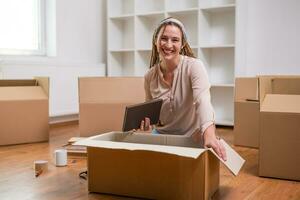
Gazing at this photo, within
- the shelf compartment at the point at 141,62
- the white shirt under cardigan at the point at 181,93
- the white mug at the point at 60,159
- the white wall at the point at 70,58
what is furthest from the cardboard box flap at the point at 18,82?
the shelf compartment at the point at 141,62

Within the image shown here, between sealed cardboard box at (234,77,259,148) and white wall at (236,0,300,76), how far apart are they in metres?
0.74

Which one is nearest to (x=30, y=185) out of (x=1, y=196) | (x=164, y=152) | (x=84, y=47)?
(x=1, y=196)

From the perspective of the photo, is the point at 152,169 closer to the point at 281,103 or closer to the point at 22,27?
the point at 281,103

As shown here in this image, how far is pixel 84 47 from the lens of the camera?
3957 millimetres

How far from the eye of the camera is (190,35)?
3.81m

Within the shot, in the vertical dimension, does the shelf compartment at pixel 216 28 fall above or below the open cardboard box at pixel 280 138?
above

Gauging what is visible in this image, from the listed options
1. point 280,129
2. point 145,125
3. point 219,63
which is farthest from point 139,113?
point 219,63

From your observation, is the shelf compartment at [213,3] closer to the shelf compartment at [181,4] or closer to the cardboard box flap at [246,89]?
the shelf compartment at [181,4]

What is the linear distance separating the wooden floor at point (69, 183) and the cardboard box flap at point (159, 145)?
0.16 meters

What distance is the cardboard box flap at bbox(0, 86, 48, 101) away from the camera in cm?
255

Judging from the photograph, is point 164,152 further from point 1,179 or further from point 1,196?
point 1,179

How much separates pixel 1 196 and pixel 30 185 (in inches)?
6.8

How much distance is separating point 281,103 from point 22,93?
1.72m

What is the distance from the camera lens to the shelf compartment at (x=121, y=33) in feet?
13.4
